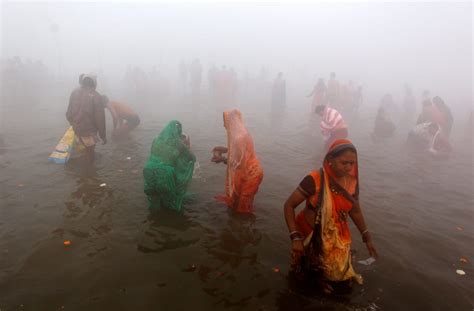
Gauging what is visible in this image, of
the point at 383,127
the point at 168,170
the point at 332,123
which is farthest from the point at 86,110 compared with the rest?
the point at 383,127

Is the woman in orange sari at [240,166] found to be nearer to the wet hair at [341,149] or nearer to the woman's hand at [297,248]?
the woman's hand at [297,248]

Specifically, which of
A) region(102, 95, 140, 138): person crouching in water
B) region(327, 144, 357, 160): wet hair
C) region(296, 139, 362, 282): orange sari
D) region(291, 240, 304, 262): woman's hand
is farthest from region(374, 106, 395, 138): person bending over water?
region(291, 240, 304, 262): woman's hand

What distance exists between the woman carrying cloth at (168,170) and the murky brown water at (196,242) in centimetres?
30

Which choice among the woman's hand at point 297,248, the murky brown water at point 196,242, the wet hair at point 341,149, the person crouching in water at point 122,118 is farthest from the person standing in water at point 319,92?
the woman's hand at point 297,248

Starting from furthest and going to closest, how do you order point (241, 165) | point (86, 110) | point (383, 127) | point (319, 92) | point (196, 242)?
point (319, 92)
point (383, 127)
point (86, 110)
point (241, 165)
point (196, 242)

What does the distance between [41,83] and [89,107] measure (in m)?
20.3

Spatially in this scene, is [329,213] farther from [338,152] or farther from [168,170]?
[168,170]

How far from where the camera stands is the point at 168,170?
4.57 m

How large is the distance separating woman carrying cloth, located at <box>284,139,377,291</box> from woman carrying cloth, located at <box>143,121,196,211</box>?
2211 mm

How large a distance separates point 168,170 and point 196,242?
3.74 ft

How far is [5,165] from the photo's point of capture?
674 cm

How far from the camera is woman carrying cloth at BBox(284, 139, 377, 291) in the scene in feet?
9.37

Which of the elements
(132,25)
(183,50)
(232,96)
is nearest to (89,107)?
(232,96)

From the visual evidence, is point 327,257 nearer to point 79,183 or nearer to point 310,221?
point 310,221
